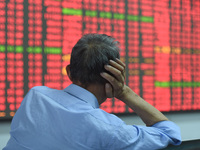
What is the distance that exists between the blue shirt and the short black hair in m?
0.04

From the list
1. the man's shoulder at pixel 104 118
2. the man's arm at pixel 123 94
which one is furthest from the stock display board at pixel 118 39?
the man's shoulder at pixel 104 118

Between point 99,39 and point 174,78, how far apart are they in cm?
78

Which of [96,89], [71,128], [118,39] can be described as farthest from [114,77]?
[118,39]

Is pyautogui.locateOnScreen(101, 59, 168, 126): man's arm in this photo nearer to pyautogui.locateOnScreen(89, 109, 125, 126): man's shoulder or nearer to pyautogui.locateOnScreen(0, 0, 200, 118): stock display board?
pyautogui.locateOnScreen(89, 109, 125, 126): man's shoulder

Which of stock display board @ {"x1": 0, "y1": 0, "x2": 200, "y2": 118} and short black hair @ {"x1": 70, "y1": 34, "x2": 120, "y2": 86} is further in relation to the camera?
stock display board @ {"x1": 0, "y1": 0, "x2": 200, "y2": 118}

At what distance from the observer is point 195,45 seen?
1.21 m

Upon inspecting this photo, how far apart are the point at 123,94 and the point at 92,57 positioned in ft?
0.64

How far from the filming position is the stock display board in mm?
879

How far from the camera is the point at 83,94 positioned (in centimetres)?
46

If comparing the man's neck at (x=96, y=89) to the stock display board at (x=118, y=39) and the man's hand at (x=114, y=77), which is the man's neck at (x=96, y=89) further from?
the stock display board at (x=118, y=39)

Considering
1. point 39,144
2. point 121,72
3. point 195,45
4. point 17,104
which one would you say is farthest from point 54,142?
point 195,45

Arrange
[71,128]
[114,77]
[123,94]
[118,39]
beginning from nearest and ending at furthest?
[71,128], [114,77], [123,94], [118,39]

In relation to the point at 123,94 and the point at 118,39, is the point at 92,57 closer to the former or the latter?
the point at 123,94

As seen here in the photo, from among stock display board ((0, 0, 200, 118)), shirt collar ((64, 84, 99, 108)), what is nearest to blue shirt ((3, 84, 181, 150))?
shirt collar ((64, 84, 99, 108))
